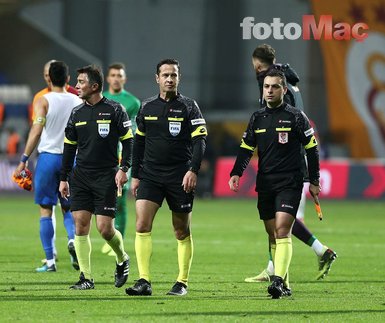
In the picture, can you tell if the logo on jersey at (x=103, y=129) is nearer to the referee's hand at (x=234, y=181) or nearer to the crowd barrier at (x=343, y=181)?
the referee's hand at (x=234, y=181)

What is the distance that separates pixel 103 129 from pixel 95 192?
0.60 meters

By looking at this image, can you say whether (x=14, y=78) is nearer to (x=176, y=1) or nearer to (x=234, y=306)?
(x=176, y=1)

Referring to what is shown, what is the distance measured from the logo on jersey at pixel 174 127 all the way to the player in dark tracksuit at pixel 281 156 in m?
0.65

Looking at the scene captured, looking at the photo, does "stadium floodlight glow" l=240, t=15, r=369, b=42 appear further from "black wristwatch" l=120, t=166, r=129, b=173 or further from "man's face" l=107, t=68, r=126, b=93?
"black wristwatch" l=120, t=166, r=129, b=173

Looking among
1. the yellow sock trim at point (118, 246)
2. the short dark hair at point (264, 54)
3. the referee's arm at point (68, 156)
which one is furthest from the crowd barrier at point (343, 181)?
the referee's arm at point (68, 156)

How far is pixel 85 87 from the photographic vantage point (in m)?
11.8

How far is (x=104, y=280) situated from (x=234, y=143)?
25.7m

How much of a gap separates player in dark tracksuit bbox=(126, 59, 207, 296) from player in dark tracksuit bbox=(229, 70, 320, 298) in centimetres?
49

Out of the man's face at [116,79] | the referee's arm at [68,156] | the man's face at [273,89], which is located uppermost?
the man's face at [116,79]

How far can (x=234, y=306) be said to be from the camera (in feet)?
34.7

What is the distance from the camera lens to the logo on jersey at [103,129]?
38.6 feet

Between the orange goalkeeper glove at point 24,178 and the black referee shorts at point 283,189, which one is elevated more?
the orange goalkeeper glove at point 24,178

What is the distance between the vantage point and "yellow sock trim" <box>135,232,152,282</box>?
36.9 ft

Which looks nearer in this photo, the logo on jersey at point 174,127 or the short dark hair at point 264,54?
the logo on jersey at point 174,127
